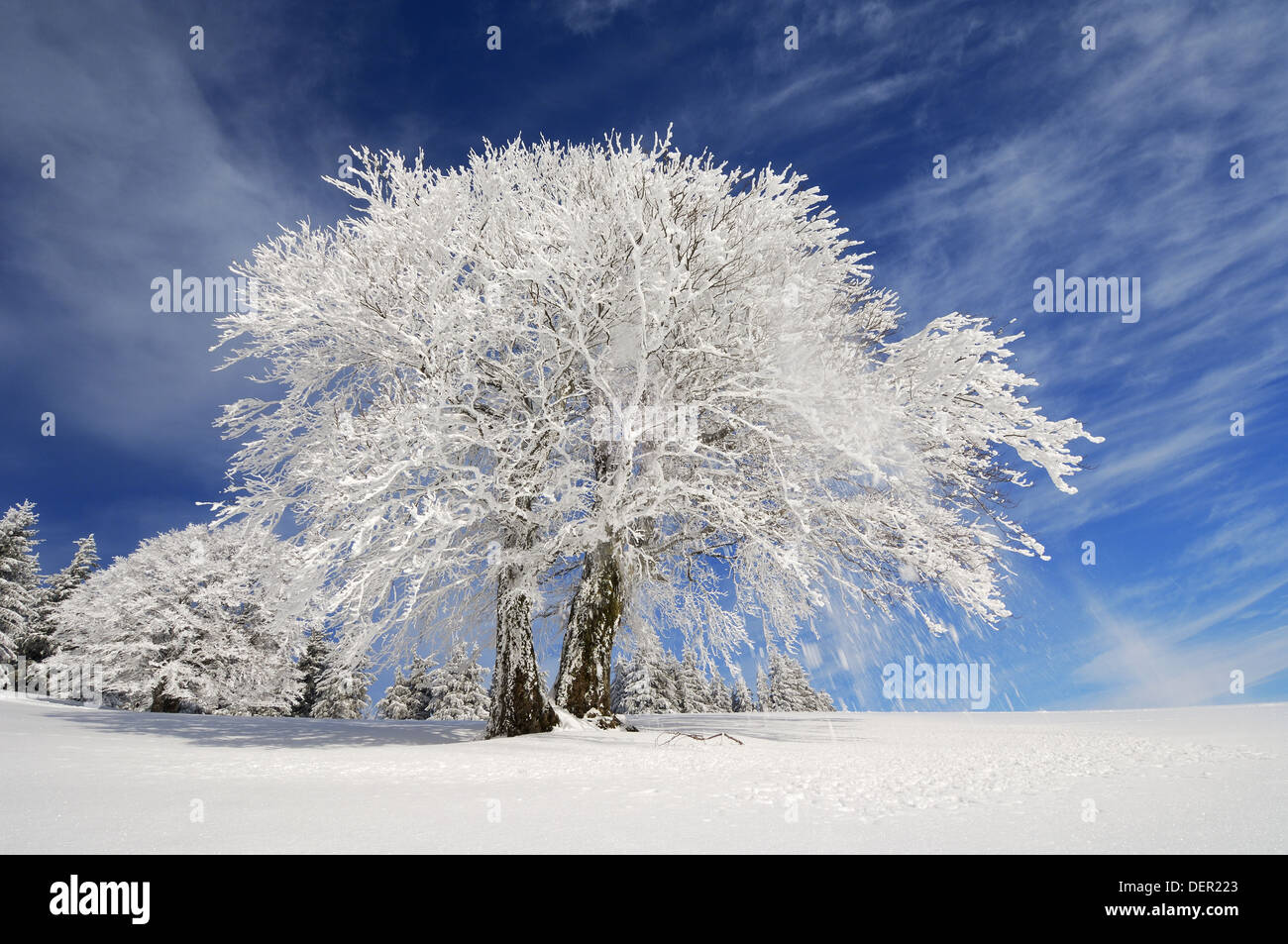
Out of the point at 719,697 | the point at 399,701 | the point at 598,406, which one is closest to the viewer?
the point at 598,406

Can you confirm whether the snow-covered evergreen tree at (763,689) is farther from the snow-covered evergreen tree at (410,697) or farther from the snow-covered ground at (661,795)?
the snow-covered evergreen tree at (410,697)

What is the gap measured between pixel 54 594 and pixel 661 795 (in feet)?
179

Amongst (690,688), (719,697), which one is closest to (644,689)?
(690,688)

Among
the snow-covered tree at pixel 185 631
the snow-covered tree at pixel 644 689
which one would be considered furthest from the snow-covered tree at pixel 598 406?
the snow-covered tree at pixel 644 689

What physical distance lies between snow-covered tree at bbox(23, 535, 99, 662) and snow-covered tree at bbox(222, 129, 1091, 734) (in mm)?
40818

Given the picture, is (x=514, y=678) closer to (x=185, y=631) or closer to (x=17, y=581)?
(x=185, y=631)

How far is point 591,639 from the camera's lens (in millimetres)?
12688

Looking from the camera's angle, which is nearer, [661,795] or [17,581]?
[661,795]

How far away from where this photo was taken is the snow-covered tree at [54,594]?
40938mm

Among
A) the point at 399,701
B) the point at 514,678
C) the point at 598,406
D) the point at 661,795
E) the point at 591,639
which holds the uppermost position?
the point at 598,406

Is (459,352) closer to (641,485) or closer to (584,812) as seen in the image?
(641,485)

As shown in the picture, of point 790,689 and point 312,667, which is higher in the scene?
point 312,667

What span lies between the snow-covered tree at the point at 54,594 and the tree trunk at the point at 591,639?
4134 centimetres

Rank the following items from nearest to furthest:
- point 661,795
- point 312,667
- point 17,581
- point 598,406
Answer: point 661,795, point 598,406, point 17,581, point 312,667
